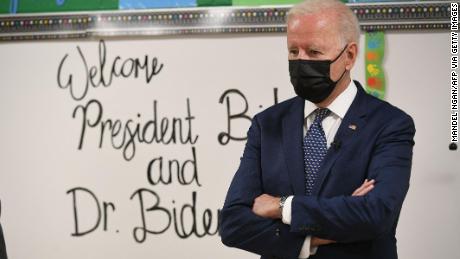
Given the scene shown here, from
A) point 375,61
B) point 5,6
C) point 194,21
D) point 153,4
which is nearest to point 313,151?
point 375,61

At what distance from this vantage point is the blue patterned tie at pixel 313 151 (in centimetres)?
140

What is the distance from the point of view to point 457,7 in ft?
7.07

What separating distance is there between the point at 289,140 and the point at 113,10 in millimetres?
1312

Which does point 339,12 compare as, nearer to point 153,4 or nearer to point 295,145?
point 295,145

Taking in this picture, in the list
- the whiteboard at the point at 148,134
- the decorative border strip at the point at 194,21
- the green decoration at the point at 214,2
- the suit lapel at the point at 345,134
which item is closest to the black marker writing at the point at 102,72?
the whiteboard at the point at 148,134

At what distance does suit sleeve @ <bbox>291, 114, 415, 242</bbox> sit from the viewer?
50.4 inches

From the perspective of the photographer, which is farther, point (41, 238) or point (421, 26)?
point (41, 238)

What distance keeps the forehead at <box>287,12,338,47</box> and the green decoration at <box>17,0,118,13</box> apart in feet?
4.10

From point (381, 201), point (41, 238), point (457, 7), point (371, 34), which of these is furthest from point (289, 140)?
point (41, 238)

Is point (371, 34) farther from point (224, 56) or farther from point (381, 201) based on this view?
point (381, 201)

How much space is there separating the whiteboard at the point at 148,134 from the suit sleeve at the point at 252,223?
0.83 metres

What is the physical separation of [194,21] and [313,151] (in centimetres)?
112

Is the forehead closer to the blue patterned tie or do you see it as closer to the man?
the man

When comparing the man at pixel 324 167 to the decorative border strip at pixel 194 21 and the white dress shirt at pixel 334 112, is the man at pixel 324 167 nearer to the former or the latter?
the white dress shirt at pixel 334 112
